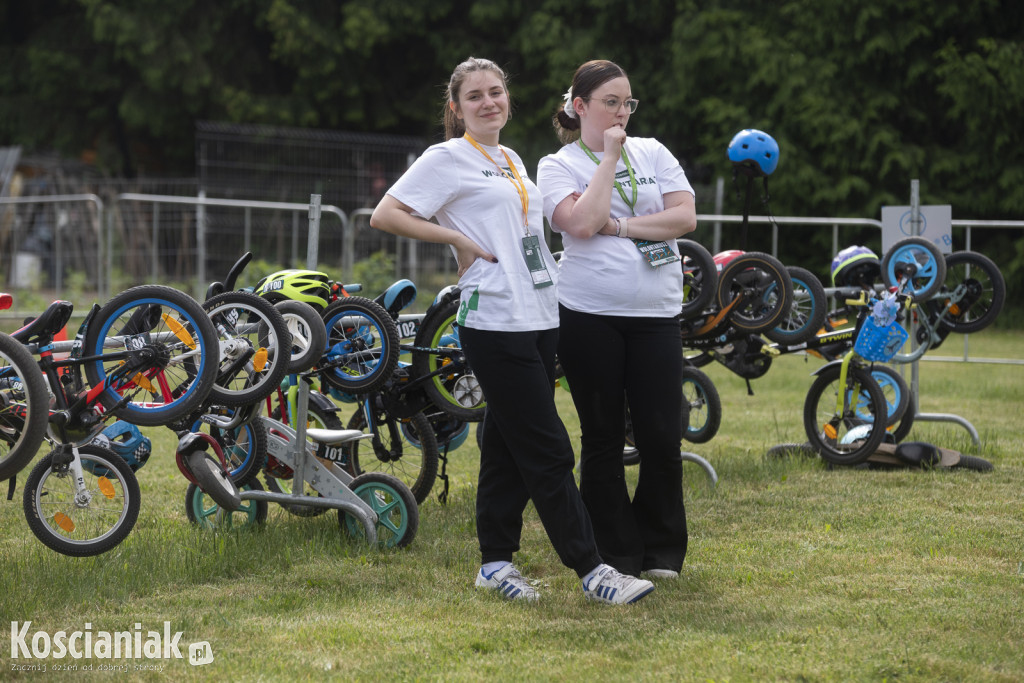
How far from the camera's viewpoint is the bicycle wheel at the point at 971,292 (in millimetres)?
6273

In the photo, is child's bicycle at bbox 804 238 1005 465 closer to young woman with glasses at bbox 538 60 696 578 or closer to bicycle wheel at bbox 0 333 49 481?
young woman with glasses at bbox 538 60 696 578

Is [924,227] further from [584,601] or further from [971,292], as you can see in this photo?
[584,601]

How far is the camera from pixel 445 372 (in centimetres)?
488

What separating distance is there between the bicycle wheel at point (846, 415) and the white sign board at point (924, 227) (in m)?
0.90

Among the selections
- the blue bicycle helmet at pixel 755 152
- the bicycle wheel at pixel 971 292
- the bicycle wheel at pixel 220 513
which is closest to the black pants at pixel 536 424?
the bicycle wheel at pixel 220 513

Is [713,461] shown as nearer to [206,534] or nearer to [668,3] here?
[206,534]

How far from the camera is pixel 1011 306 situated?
15.4m

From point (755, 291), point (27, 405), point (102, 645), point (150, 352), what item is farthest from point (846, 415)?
point (27, 405)

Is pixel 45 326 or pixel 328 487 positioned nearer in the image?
pixel 45 326

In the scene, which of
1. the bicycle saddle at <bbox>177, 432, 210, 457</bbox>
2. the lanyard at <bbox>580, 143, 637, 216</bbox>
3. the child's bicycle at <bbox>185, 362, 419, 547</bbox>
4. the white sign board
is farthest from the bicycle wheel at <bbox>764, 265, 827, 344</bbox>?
the bicycle saddle at <bbox>177, 432, 210, 457</bbox>

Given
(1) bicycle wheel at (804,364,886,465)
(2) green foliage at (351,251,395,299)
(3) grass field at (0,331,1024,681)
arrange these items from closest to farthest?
(3) grass field at (0,331,1024,681)
(1) bicycle wheel at (804,364,886,465)
(2) green foliage at (351,251,395,299)

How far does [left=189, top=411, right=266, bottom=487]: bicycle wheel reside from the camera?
4.57 meters

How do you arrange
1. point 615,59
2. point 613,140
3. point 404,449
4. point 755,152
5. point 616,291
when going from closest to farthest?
point 613,140, point 616,291, point 404,449, point 755,152, point 615,59

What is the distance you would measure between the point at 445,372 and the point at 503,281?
4.24 feet
